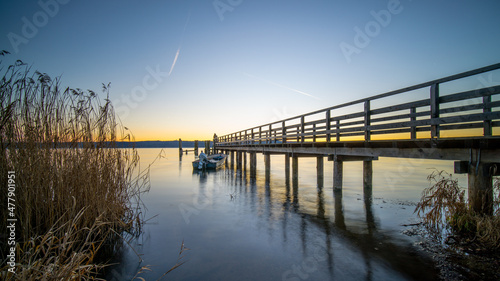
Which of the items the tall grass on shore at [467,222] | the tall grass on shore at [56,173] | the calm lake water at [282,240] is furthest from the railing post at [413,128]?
the tall grass on shore at [56,173]

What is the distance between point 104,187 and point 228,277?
10.9 ft

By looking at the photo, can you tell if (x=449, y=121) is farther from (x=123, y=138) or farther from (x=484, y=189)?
(x=123, y=138)

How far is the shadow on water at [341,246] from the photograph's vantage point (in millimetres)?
4156

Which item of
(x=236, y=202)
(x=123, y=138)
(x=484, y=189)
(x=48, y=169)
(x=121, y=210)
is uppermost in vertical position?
(x=123, y=138)

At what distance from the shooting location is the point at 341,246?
5.30 m

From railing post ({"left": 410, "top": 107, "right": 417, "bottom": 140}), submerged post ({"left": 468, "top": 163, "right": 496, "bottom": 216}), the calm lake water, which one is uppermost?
railing post ({"left": 410, "top": 107, "right": 417, "bottom": 140})

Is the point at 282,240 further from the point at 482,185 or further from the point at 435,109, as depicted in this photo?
the point at 435,109

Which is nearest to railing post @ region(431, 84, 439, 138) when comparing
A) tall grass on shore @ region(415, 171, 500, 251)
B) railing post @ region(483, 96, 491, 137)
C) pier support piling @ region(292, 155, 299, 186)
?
railing post @ region(483, 96, 491, 137)

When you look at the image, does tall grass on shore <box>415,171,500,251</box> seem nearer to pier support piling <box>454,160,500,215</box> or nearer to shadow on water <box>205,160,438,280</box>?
pier support piling <box>454,160,500,215</box>

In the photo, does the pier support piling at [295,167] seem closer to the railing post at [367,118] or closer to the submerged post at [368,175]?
the submerged post at [368,175]

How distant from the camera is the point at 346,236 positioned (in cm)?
591

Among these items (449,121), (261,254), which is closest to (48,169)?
(261,254)

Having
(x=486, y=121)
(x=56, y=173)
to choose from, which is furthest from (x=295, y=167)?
(x=56, y=173)

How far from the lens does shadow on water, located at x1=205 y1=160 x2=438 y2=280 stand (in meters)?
4.16
